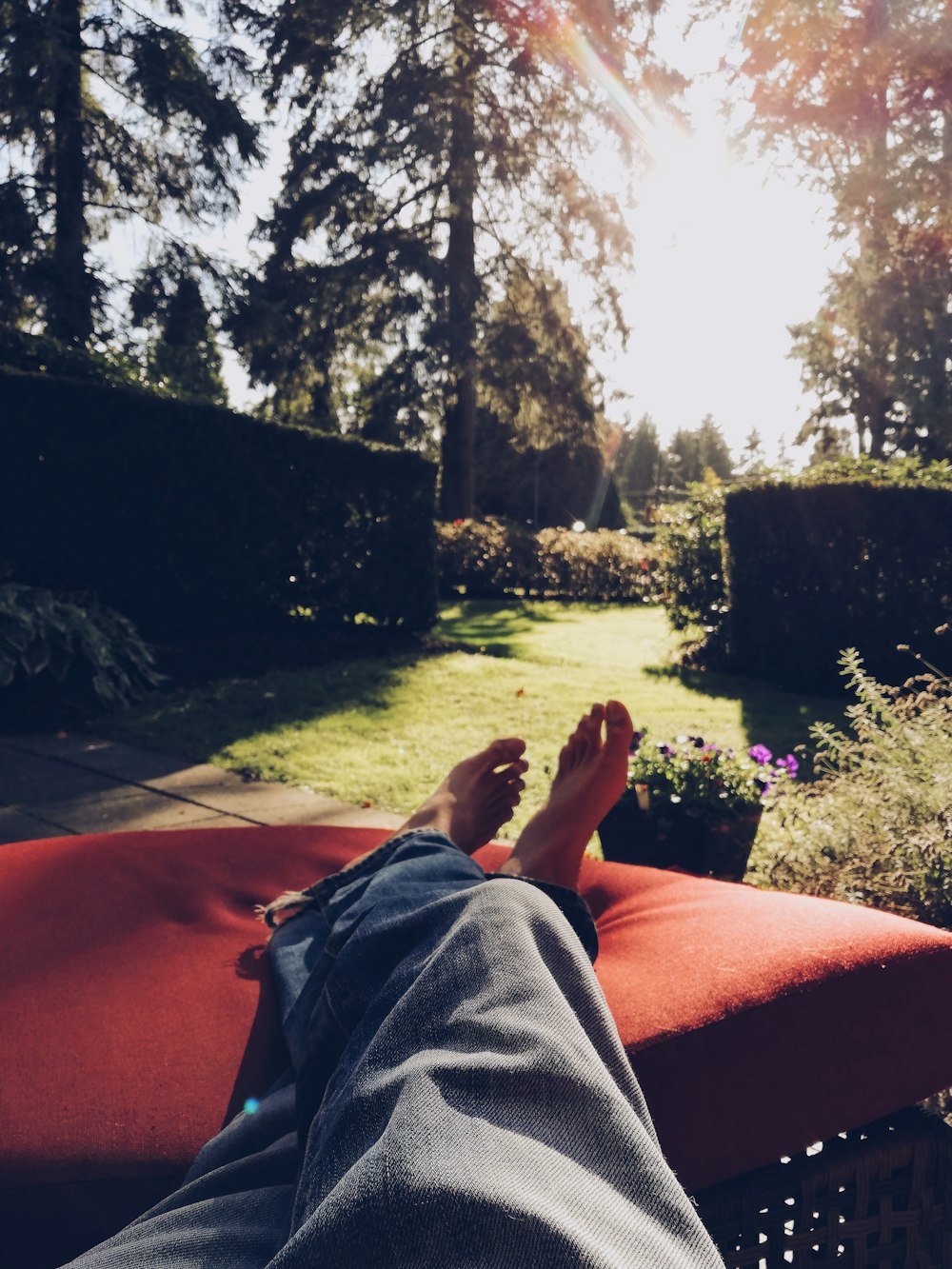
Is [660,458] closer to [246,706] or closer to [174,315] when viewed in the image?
[174,315]

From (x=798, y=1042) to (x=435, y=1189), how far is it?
770mm

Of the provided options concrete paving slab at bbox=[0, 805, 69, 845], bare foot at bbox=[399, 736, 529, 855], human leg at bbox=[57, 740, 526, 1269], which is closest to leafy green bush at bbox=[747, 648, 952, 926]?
bare foot at bbox=[399, 736, 529, 855]

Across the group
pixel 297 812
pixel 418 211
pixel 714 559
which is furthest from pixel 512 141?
pixel 297 812

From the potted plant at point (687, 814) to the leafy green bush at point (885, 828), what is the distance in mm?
173

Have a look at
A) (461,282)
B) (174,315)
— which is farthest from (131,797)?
(461,282)

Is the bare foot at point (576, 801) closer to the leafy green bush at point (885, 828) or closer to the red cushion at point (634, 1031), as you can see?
the red cushion at point (634, 1031)

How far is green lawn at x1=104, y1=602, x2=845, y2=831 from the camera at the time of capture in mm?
4773

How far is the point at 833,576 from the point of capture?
697 centimetres

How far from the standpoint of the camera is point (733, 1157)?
47.9 inches

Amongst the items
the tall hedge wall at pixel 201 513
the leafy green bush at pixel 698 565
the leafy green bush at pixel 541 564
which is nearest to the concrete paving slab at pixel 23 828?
the tall hedge wall at pixel 201 513

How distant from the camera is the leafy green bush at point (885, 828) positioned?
2.30 m

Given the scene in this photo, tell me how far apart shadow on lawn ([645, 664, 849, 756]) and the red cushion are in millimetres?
3841

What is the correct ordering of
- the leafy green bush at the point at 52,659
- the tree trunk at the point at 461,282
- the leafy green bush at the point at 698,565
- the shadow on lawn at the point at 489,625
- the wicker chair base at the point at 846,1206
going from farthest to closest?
1. the tree trunk at the point at 461,282
2. the shadow on lawn at the point at 489,625
3. the leafy green bush at the point at 698,565
4. the leafy green bush at the point at 52,659
5. the wicker chair base at the point at 846,1206

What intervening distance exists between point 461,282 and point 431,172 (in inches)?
82.5
